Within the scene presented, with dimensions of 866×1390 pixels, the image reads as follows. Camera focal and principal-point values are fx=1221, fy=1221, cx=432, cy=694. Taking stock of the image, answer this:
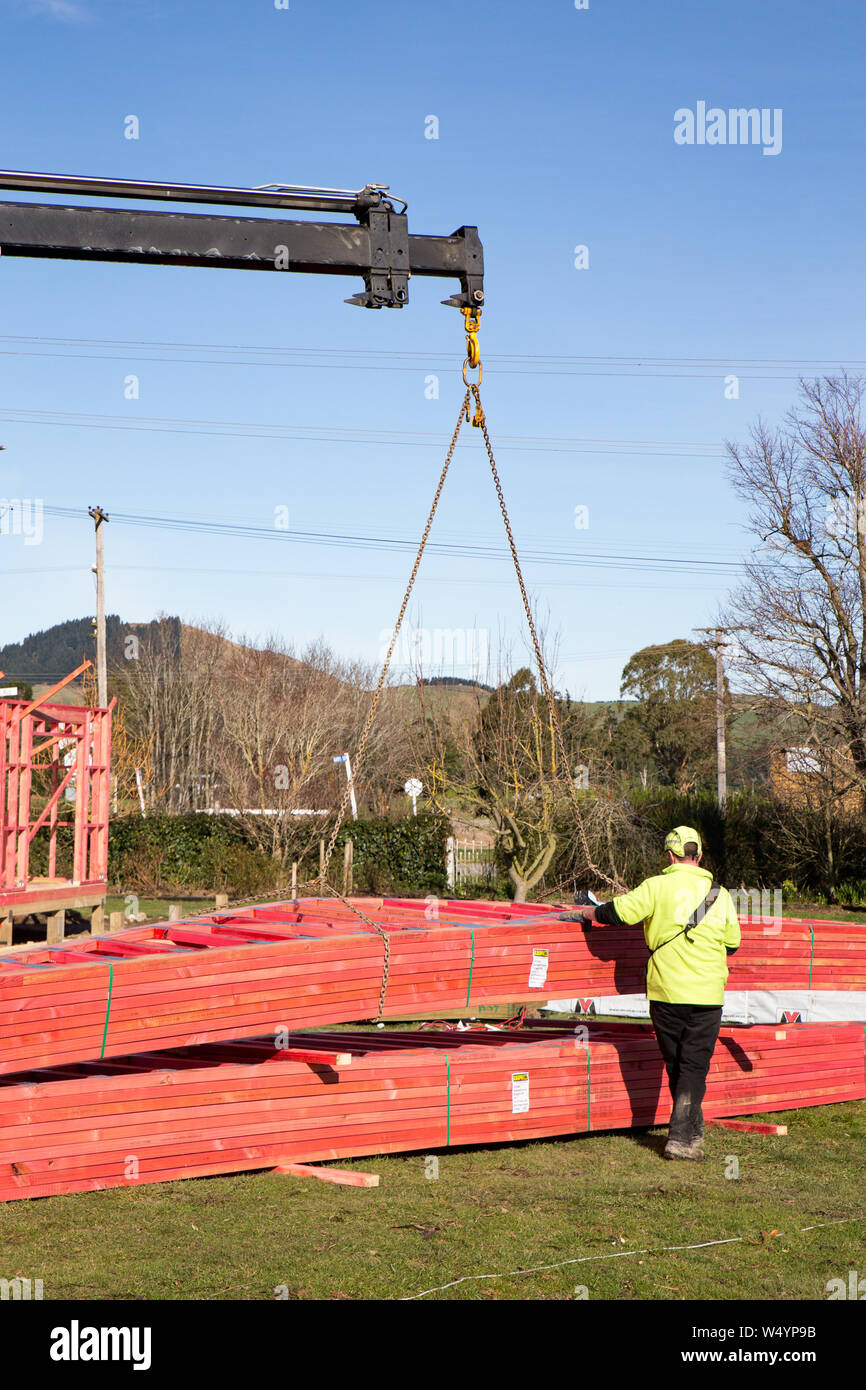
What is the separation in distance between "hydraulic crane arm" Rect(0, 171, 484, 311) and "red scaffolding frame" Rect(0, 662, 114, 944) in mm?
8169

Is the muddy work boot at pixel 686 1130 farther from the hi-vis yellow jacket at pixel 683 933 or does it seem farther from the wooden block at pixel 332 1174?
the wooden block at pixel 332 1174

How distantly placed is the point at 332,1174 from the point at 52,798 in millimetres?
9099

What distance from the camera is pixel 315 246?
25.4ft

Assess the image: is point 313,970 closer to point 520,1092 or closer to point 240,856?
point 520,1092

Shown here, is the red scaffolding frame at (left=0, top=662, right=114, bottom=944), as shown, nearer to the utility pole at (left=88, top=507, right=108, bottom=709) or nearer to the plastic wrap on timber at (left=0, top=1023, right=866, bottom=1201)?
the plastic wrap on timber at (left=0, top=1023, right=866, bottom=1201)

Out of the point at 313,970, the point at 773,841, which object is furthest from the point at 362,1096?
the point at 773,841

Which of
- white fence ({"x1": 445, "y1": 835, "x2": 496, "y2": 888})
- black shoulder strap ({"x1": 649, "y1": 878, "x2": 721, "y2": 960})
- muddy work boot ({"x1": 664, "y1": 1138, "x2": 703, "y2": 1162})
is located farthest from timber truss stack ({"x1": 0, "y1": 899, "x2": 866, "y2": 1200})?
white fence ({"x1": 445, "y1": 835, "x2": 496, "y2": 888})

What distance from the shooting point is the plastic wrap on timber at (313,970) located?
6660mm

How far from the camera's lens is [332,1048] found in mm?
8328

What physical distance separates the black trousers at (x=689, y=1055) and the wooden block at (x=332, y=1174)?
1.90 m

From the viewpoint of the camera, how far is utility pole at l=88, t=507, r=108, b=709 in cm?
2891

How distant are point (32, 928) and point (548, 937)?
48.5ft
